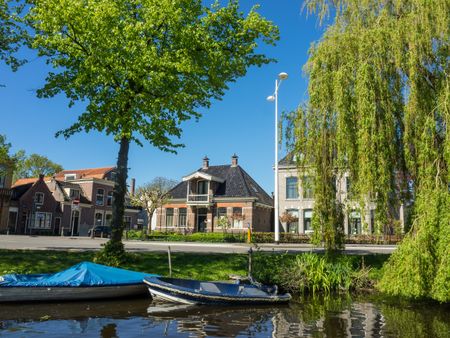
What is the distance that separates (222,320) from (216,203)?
37403 millimetres

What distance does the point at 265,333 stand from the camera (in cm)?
950

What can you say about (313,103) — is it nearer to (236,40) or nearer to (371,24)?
(371,24)

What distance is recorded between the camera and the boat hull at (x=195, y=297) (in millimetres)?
12156

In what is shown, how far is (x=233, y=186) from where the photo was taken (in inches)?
1913

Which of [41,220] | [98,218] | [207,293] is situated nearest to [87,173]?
[98,218]

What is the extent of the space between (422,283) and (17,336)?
32.6ft

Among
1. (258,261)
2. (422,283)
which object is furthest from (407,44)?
(258,261)

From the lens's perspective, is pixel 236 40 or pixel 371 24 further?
pixel 236 40

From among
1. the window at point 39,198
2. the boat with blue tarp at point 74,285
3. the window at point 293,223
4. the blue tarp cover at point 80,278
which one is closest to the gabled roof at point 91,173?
the window at point 39,198

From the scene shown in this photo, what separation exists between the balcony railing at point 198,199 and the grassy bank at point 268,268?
30169mm

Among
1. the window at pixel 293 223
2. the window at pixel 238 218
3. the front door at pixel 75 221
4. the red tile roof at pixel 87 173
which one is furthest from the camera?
the red tile roof at pixel 87 173

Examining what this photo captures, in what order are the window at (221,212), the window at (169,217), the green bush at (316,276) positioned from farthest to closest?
the window at (169,217) → the window at (221,212) → the green bush at (316,276)

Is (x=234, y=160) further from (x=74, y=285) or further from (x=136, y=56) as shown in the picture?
(x=74, y=285)

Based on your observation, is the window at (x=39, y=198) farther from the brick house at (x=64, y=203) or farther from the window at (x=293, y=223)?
the window at (x=293, y=223)
